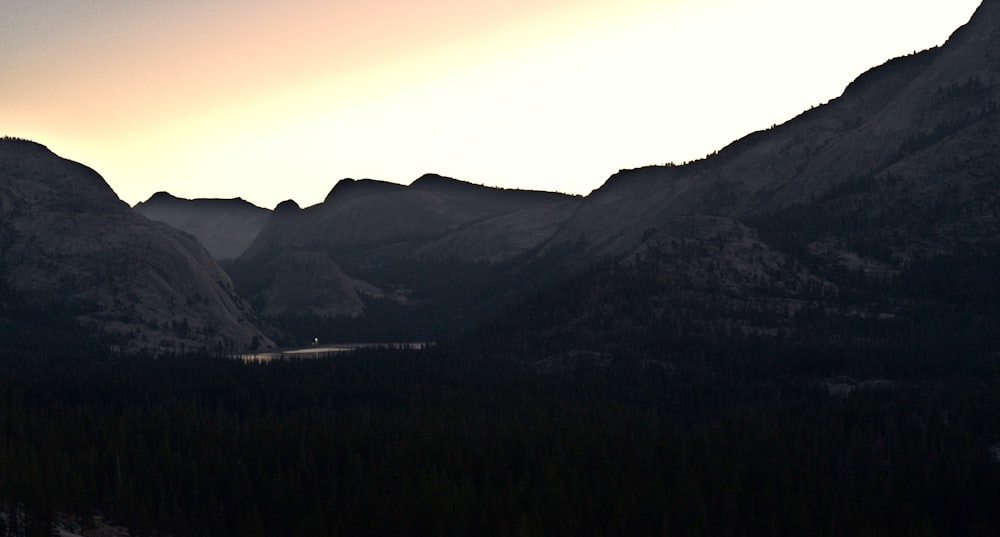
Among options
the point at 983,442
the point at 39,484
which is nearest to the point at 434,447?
the point at 39,484

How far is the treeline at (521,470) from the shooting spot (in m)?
130

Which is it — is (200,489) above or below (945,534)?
above

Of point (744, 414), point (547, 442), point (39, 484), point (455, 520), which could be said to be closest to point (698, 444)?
point (547, 442)

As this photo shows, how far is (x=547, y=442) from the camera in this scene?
165 metres

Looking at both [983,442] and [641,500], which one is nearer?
[641,500]

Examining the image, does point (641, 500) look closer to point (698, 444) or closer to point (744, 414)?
point (698, 444)

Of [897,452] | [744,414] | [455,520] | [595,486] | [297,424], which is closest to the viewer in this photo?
[455,520]

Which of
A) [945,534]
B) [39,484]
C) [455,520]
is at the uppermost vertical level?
[39,484]

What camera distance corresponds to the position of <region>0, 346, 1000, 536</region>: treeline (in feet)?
425

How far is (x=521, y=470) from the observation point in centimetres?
15812

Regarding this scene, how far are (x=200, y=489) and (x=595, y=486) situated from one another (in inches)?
1953

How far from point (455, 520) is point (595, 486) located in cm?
2057

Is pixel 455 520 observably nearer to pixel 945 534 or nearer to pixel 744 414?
pixel 945 534

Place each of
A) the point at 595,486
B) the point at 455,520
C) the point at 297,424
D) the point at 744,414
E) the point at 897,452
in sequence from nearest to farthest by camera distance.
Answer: the point at 455,520, the point at 595,486, the point at 897,452, the point at 297,424, the point at 744,414
